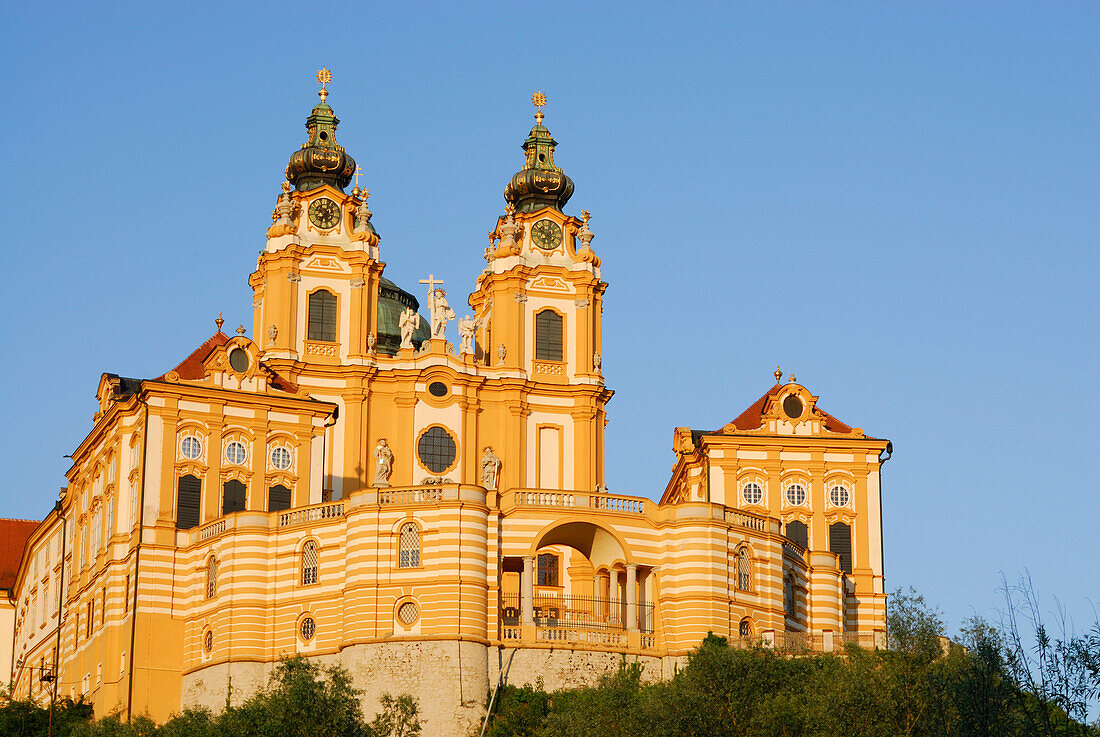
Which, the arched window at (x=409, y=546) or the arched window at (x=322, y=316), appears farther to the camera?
the arched window at (x=322, y=316)

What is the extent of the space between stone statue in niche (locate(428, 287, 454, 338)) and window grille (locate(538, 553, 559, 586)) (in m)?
12.3

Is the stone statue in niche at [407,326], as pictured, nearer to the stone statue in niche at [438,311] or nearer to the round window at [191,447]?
the stone statue in niche at [438,311]

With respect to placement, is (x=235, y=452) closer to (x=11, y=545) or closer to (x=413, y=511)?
(x=413, y=511)

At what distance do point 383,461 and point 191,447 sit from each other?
9.21m

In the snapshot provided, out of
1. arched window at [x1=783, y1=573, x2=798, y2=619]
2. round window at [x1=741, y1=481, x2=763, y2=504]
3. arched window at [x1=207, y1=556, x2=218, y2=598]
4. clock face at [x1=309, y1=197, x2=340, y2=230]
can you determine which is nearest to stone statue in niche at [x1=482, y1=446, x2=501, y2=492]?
round window at [x1=741, y1=481, x2=763, y2=504]

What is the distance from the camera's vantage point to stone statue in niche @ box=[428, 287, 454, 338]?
93.6 meters

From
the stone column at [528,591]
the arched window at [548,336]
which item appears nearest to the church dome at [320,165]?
the arched window at [548,336]

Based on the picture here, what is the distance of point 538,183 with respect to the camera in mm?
98938

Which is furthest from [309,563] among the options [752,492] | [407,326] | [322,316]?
[752,492]

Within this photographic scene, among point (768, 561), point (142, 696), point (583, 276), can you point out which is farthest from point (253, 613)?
point (583, 276)

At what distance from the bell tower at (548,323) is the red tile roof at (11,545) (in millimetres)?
27548

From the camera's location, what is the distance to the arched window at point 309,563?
7706 cm

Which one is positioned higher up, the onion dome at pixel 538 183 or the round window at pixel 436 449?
the onion dome at pixel 538 183

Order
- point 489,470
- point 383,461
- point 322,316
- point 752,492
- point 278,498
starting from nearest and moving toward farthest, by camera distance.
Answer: point 278,498
point 383,461
point 489,470
point 752,492
point 322,316
